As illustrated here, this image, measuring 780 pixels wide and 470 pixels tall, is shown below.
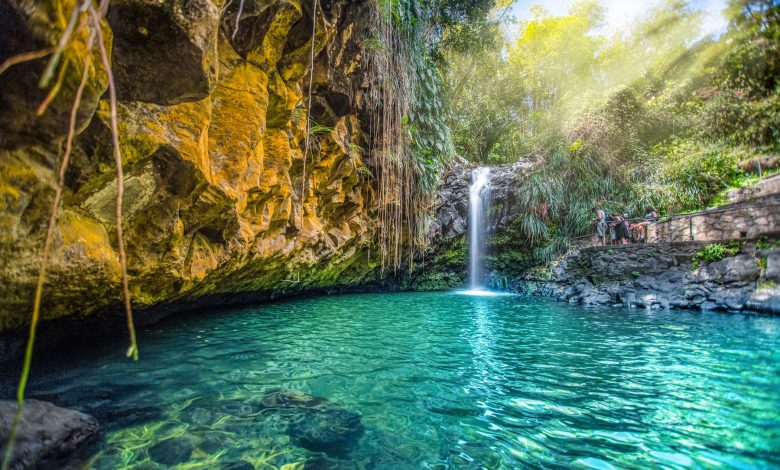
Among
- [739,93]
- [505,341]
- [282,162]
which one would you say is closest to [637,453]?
[505,341]

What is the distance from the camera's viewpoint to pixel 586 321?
6516mm

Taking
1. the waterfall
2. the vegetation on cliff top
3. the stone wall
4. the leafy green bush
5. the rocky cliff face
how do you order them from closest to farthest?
the rocky cliff face
the stone wall
the leafy green bush
the vegetation on cliff top
the waterfall

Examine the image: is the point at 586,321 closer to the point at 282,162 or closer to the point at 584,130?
the point at 282,162

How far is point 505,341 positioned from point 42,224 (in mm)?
5369

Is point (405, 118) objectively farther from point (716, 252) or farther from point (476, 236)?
point (716, 252)

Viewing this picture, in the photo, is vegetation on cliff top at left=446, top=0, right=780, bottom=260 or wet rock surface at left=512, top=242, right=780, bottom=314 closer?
wet rock surface at left=512, top=242, right=780, bottom=314

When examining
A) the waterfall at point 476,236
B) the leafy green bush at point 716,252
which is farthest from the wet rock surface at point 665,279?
the waterfall at point 476,236

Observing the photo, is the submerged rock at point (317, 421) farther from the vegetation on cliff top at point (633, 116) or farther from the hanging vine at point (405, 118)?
the vegetation on cliff top at point (633, 116)

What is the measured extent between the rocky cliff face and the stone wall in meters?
9.53

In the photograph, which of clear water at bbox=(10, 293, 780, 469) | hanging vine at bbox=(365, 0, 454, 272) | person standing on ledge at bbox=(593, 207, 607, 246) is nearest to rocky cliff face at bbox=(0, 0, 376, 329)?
hanging vine at bbox=(365, 0, 454, 272)

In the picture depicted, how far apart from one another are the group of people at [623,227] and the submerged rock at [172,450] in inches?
494

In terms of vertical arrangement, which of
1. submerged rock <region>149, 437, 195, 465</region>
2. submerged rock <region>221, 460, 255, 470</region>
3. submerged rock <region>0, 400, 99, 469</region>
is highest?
submerged rock <region>0, 400, 99, 469</region>

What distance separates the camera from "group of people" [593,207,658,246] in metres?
11.0

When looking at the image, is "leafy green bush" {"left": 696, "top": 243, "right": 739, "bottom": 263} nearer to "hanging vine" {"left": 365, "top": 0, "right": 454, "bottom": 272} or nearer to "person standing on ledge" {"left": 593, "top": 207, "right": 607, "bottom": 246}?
"person standing on ledge" {"left": 593, "top": 207, "right": 607, "bottom": 246}
